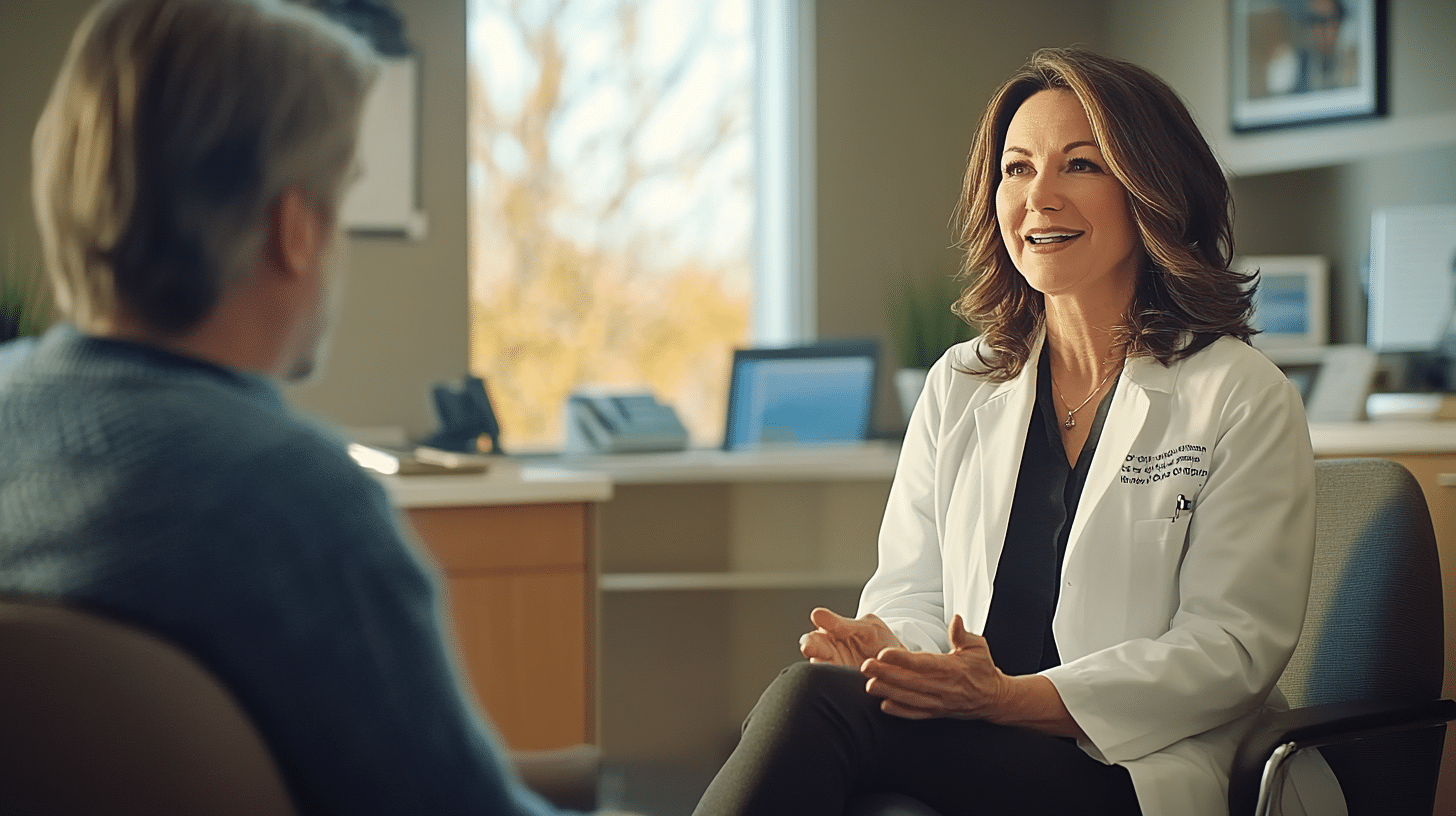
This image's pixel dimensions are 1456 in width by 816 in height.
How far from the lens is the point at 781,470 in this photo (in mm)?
3416

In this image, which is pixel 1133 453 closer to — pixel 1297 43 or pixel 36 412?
pixel 36 412

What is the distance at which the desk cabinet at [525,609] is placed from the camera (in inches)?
107

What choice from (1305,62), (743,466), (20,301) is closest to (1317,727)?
(743,466)

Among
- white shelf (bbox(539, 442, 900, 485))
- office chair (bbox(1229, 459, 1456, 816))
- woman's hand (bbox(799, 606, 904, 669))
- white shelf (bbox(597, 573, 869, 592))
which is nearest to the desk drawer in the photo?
white shelf (bbox(539, 442, 900, 485))

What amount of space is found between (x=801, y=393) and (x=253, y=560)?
306 cm

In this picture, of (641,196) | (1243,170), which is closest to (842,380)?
(641,196)

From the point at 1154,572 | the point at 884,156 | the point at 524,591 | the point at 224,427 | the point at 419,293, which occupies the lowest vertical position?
the point at 524,591

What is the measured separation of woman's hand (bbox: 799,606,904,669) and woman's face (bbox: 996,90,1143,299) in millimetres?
555

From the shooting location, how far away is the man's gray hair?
80 cm

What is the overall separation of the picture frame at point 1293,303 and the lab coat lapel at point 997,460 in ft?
8.07

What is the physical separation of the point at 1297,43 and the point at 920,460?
2611mm

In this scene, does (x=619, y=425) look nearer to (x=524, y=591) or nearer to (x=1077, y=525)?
(x=524, y=591)

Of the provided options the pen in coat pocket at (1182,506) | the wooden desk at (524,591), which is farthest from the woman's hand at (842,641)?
the wooden desk at (524,591)

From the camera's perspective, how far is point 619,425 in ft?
11.8
